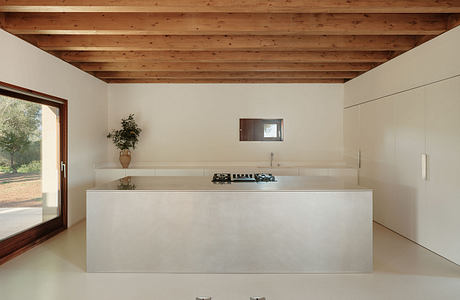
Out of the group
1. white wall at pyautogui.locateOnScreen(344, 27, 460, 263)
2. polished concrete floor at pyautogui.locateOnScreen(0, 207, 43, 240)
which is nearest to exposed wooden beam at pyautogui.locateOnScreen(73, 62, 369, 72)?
white wall at pyautogui.locateOnScreen(344, 27, 460, 263)

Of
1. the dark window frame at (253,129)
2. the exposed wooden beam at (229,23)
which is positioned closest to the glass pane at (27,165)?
the exposed wooden beam at (229,23)

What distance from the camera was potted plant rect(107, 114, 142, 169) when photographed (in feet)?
18.5

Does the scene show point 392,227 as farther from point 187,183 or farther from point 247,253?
point 187,183

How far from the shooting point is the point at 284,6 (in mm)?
2795

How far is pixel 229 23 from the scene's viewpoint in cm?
326

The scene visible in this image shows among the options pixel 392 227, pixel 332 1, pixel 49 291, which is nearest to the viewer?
pixel 49 291

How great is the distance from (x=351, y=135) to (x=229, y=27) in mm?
3533

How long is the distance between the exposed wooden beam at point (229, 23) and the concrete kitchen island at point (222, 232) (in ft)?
5.76

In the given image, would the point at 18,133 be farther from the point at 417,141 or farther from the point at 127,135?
the point at 417,141

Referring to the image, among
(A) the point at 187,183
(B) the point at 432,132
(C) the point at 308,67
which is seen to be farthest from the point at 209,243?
(C) the point at 308,67

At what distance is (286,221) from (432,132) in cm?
→ 212

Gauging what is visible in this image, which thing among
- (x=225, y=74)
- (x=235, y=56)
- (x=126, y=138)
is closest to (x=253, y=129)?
(x=225, y=74)

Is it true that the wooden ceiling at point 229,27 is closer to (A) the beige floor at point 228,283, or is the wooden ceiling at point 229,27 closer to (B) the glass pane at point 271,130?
(B) the glass pane at point 271,130

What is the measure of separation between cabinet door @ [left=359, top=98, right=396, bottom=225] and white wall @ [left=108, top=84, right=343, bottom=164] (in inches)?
40.3
